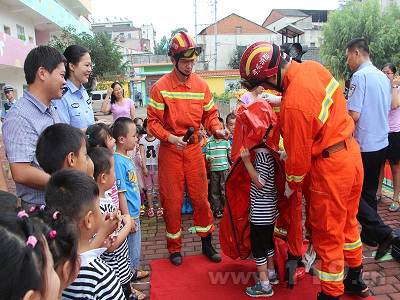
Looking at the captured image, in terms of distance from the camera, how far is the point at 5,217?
1051mm

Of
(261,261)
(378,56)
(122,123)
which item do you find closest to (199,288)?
(261,261)

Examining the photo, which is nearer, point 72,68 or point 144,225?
point 72,68

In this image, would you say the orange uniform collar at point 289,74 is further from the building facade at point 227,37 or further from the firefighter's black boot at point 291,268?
the building facade at point 227,37

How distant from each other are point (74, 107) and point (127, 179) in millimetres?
843

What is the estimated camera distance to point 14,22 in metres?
17.7

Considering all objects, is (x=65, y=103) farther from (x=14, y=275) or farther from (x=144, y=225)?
(x=14, y=275)

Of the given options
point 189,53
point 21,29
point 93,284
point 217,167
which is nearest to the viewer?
point 93,284

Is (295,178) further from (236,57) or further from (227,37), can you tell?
(227,37)

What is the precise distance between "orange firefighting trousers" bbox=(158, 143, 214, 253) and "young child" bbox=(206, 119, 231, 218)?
1.31 m

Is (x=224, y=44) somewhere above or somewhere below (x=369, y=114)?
above

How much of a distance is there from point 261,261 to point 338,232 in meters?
0.71

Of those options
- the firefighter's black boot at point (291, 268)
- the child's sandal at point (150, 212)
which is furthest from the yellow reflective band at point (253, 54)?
the child's sandal at point (150, 212)

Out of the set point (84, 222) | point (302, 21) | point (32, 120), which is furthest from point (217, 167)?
point (302, 21)

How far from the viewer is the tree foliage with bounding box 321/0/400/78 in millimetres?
23828
